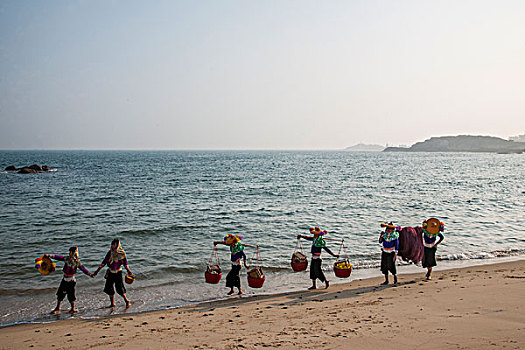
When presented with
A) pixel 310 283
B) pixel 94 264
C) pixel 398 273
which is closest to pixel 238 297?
pixel 310 283

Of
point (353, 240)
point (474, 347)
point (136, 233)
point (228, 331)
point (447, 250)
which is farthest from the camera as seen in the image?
point (136, 233)

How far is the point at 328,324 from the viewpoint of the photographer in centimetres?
727

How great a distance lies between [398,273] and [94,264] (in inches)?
443

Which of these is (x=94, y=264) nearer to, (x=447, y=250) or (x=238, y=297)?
(x=238, y=297)

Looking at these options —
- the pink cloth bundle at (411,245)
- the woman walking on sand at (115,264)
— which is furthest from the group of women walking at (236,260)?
the pink cloth bundle at (411,245)

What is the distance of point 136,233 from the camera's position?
19.5 m

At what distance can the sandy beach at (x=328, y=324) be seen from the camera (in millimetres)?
6363

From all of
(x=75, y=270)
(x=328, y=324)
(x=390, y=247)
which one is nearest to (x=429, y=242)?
(x=390, y=247)

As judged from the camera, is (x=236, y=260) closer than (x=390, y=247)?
Yes

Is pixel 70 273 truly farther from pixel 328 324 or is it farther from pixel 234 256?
pixel 328 324

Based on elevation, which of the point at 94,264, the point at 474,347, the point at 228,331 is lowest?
the point at 94,264

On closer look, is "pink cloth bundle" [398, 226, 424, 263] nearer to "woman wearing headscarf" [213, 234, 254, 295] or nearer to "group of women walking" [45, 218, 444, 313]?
"group of women walking" [45, 218, 444, 313]

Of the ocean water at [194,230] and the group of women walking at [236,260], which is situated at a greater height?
the group of women walking at [236,260]

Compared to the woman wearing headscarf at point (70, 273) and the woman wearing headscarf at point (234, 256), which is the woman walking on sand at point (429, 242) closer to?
the woman wearing headscarf at point (234, 256)
